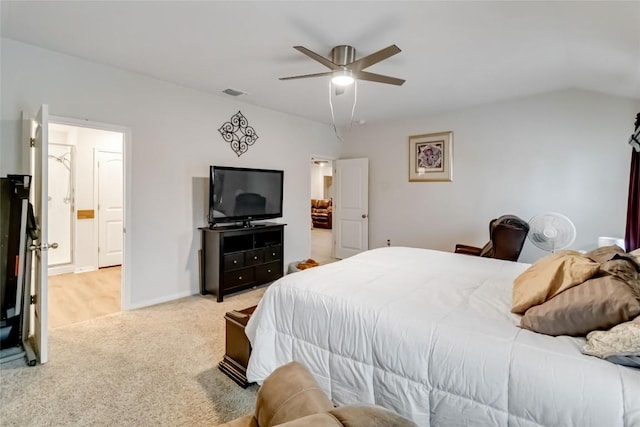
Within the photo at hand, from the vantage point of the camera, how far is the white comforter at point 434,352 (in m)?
1.12

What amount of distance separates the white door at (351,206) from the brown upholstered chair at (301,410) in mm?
4761

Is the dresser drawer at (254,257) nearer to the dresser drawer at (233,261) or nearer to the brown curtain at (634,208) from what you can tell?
the dresser drawer at (233,261)

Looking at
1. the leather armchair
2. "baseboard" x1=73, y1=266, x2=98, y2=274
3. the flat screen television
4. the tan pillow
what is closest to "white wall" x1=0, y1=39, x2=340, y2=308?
the flat screen television

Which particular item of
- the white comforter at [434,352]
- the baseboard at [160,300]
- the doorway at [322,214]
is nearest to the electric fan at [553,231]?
the white comforter at [434,352]

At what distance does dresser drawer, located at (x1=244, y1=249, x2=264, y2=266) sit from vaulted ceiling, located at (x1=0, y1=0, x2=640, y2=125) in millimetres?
2052

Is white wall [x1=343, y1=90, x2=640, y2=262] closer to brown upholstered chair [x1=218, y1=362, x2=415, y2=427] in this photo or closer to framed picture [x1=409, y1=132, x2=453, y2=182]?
framed picture [x1=409, y1=132, x2=453, y2=182]

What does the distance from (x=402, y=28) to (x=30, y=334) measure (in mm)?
3975

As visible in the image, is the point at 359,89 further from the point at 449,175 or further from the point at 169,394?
the point at 169,394

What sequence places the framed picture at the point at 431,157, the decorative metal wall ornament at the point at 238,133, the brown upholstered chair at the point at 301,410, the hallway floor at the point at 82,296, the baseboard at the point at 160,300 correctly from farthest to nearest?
the framed picture at the point at 431,157 → the decorative metal wall ornament at the point at 238,133 → the baseboard at the point at 160,300 → the hallway floor at the point at 82,296 → the brown upholstered chair at the point at 301,410

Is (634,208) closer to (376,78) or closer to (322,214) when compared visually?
(376,78)

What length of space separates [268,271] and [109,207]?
3222mm

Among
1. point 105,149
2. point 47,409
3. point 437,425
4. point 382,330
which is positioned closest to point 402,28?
point 382,330

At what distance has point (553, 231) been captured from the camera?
2963mm

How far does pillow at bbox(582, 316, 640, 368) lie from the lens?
1.09m
